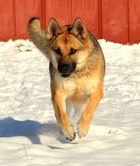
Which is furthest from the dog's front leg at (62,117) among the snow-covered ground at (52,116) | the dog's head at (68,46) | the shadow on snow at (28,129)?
the shadow on snow at (28,129)

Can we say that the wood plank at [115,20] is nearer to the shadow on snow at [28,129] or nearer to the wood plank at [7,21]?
the wood plank at [7,21]

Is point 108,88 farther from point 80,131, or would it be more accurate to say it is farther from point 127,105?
point 80,131

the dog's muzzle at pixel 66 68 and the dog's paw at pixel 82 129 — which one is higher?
the dog's muzzle at pixel 66 68

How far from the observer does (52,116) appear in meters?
7.24

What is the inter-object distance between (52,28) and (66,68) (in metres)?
0.49

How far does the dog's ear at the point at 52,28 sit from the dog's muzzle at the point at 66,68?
376 mm

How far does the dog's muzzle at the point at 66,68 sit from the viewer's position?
18.8 ft

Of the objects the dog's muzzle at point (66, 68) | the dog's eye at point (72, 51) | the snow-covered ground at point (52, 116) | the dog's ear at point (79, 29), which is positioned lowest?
the snow-covered ground at point (52, 116)

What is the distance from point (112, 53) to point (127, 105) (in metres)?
3.35

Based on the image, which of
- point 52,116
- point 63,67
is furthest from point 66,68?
point 52,116

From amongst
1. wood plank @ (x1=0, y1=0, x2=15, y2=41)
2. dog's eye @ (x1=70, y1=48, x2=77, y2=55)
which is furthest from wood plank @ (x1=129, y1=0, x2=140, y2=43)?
dog's eye @ (x1=70, y1=48, x2=77, y2=55)

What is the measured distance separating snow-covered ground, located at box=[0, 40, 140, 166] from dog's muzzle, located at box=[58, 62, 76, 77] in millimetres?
670

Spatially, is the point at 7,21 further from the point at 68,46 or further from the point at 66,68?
the point at 66,68

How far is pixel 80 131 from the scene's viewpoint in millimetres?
5754
